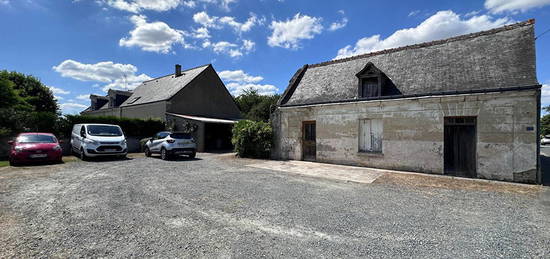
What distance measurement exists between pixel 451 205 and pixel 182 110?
66.3ft

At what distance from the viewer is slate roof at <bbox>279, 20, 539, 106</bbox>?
25.8 ft

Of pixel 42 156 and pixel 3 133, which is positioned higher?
pixel 3 133

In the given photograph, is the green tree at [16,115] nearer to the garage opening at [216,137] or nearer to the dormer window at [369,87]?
the garage opening at [216,137]

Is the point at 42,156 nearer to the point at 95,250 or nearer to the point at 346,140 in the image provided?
the point at 95,250

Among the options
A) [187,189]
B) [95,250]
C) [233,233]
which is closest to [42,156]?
[187,189]

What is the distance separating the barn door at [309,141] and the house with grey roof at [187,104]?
326 inches

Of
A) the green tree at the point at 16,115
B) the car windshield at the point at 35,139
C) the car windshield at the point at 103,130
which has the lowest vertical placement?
the car windshield at the point at 35,139

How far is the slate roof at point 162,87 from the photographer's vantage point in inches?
840

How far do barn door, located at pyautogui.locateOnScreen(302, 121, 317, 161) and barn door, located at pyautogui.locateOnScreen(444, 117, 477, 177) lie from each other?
5.68 metres

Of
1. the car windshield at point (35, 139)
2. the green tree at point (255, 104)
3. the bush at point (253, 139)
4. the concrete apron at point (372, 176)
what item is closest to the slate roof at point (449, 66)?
the bush at point (253, 139)

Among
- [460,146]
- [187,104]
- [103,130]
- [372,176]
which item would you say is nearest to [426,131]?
[460,146]

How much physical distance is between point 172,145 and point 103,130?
11.9 feet

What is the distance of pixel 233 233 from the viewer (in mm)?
3383

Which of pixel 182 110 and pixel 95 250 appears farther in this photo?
pixel 182 110
